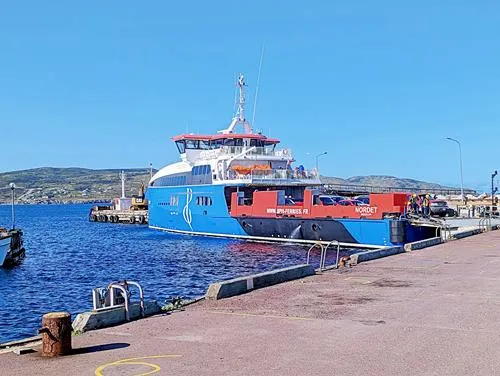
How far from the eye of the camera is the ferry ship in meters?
31.8

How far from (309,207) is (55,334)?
27618 mm

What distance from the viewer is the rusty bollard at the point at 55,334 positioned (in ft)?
25.7

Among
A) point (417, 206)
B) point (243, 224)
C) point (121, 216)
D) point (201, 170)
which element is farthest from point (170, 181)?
point (121, 216)

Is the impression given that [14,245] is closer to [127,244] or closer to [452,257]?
[127,244]

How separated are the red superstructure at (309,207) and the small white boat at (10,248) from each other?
536 inches

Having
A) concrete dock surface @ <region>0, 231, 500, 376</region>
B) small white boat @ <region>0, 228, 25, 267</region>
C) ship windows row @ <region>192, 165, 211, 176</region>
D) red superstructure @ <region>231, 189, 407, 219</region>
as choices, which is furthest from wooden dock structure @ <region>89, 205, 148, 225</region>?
concrete dock surface @ <region>0, 231, 500, 376</region>

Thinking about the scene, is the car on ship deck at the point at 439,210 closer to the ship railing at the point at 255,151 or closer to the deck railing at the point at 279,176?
the deck railing at the point at 279,176

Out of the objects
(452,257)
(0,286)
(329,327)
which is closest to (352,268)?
(452,257)

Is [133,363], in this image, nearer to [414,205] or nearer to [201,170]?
[414,205]

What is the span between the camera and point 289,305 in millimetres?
11484

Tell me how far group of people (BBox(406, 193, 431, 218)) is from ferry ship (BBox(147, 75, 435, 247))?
2.02 feet

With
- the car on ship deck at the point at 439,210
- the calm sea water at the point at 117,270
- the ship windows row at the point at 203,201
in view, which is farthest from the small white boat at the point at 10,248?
the car on ship deck at the point at 439,210

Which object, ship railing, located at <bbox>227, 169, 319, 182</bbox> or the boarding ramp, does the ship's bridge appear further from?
the boarding ramp

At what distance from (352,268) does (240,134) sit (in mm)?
30607
